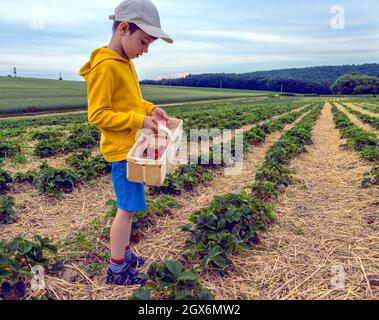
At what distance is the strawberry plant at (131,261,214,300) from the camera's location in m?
2.24

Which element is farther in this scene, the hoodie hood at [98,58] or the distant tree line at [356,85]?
the distant tree line at [356,85]

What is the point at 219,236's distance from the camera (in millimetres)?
3037

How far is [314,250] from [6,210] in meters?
3.34

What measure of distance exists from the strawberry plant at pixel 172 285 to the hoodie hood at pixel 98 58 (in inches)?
57.4

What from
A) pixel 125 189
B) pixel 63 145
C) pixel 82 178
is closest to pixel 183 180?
pixel 82 178

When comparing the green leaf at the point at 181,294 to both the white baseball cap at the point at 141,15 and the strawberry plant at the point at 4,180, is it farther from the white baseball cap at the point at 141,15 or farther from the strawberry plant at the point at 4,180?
the strawberry plant at the point at 4,180

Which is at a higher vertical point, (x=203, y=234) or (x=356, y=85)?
(x=356, y=85)

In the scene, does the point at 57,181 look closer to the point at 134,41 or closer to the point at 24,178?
the point at 24,178

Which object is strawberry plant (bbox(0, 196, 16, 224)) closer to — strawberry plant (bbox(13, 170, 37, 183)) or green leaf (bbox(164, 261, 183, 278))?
strawberry plant (bbox(13, 170, 37, 183))

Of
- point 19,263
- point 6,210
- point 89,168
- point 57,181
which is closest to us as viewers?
point 19,263

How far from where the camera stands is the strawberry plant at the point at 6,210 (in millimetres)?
3856

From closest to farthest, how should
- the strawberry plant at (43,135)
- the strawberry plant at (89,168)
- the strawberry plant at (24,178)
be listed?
the strawberry plant at (24,178) → the strawberry plant at (89,168) → the strawberry plant at (43,135)

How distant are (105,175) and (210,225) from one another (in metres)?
3.01

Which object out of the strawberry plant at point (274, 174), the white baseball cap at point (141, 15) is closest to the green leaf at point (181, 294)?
the white baseball cap at point (141, 15)
